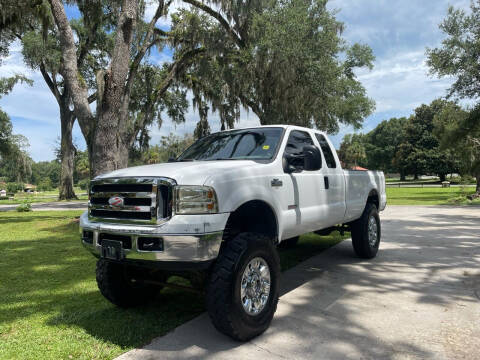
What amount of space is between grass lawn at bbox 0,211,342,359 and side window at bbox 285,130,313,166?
6.09 feet

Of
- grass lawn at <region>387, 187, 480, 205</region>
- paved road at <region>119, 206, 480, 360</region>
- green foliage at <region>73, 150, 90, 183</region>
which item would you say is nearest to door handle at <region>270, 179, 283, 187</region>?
paved road at <region>119, 206, 480, 360</region>

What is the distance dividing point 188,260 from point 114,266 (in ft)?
4.56

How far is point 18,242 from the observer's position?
8.70 metres

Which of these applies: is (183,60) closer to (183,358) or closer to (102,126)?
(102,126)

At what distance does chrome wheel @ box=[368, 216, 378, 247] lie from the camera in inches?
249

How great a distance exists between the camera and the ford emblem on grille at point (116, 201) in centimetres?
328

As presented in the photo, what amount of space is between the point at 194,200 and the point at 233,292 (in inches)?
33.5

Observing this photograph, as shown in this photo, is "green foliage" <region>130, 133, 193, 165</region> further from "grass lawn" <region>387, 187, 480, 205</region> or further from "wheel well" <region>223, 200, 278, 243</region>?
"wheel well" <region>223, 200, 278, 243</region>

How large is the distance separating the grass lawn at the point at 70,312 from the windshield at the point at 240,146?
1661 millimetres

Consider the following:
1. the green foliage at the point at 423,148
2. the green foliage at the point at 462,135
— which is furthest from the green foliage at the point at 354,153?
the green foliage at the point at 462,135

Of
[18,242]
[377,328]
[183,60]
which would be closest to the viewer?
[377,328]

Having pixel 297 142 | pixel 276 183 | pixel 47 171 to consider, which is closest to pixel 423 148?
pixel 297 142

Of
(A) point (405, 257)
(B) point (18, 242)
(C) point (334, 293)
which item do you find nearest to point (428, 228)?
(A) point (405, 257)

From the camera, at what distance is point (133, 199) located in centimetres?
322
